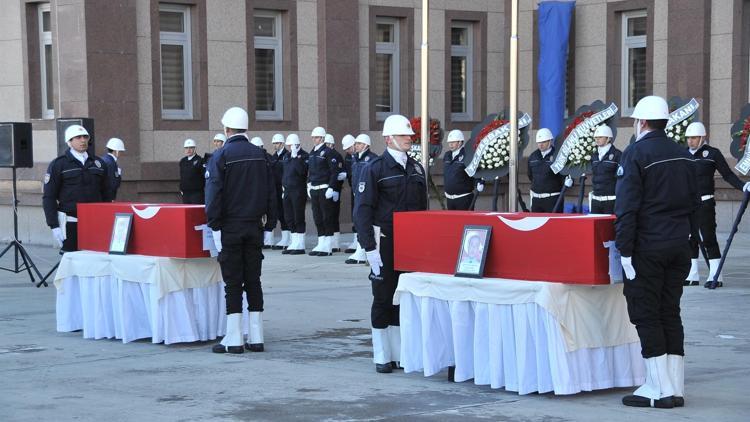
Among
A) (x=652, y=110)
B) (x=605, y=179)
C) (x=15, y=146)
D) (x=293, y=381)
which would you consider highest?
(x=652, y=110)

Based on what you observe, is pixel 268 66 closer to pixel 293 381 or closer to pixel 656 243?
pixel 293 381

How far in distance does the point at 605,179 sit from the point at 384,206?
6.71 meters

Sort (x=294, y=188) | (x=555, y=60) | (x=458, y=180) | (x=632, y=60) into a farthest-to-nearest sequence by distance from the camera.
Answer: (x=555, y=60)
(x=632, y=60)
(x=294, y=188)
(x=458, y=180)

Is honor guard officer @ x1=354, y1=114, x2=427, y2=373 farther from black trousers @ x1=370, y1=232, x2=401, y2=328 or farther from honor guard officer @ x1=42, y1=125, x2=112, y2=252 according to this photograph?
honor guard officer @ x1=42, y1=125, x2=112, y2=252

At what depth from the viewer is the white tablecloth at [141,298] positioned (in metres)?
11.9

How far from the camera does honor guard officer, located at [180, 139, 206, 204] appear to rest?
75.9 ft

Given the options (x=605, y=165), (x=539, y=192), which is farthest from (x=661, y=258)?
(x=539, y=192)

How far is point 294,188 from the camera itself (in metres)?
22.9

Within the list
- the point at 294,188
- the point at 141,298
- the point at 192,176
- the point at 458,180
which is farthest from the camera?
the point at 192,176

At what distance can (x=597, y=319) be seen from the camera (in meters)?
9.32

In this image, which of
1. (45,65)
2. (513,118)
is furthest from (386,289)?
(45,65)

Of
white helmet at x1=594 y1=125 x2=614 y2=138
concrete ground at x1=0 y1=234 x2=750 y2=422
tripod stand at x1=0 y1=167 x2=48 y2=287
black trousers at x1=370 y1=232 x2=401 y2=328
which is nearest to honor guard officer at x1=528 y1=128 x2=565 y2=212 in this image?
white helmet at x1=594 y1=125 x2=614 y2=138

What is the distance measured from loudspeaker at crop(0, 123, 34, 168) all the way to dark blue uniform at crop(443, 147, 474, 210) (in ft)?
21.6

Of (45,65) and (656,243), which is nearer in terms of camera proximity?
(656,243)
